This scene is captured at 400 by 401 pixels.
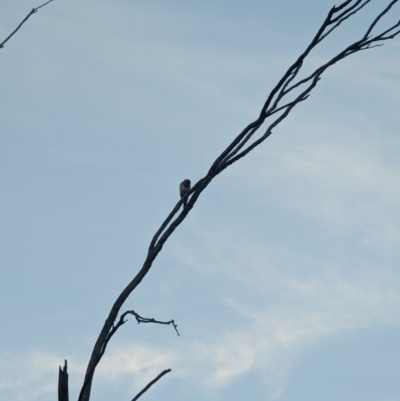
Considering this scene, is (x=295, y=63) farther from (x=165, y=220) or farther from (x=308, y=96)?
(x=165, y=220)

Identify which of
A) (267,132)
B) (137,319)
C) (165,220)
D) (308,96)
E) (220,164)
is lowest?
(137,319)

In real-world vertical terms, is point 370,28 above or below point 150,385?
above

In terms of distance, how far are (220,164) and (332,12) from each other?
29.5 inches

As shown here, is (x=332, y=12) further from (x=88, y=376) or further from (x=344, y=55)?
(x=88, y=376)

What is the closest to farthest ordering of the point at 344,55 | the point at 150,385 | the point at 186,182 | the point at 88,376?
1. the point at 88,376
2. the point at 150,385
3. the point at 344,55
4. the point at 186,182

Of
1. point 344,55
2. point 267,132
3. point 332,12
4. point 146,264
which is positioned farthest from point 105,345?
point 332,12

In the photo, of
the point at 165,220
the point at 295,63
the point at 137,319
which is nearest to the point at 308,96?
the point at 295,63

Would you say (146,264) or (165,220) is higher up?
(165,220)

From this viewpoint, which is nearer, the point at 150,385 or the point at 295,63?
the point at 150,385

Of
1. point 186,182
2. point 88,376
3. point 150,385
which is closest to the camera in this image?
point 88,376

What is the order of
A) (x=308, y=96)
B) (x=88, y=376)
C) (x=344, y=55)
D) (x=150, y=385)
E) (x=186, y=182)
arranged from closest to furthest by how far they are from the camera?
(x=88, y=376) < (x=150, y=385) < (x=344, y=55) < (x=308, y=96) < (x=186, y=182)

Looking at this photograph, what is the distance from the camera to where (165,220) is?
6.22 ft

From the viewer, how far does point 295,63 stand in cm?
203

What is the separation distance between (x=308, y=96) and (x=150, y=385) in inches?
48.8
